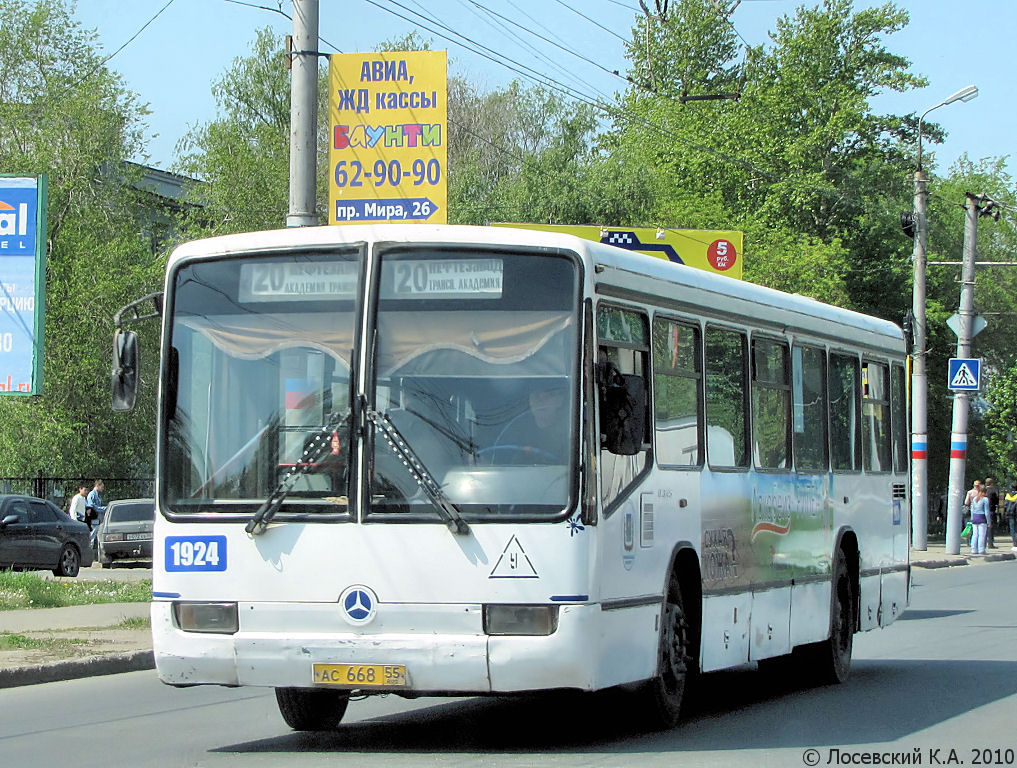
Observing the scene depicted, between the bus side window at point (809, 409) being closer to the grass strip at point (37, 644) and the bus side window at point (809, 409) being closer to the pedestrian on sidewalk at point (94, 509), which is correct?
the grass strip at point (37, 644)

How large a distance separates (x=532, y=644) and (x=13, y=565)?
74.3 ft

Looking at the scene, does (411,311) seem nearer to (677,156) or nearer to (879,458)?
(879,458)

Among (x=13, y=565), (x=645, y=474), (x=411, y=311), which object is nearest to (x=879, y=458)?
(x=645, y=474)

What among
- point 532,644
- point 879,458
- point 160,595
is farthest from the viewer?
point 879,458

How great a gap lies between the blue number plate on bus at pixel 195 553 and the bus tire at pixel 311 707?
3.91ft

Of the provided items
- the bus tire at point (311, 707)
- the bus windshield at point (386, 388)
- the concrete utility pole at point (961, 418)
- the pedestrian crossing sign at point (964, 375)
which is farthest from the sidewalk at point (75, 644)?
the concrete utility pole at point (961, 418)

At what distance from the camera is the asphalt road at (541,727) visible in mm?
8914

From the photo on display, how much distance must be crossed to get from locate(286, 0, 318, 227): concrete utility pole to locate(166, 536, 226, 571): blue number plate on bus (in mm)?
6298

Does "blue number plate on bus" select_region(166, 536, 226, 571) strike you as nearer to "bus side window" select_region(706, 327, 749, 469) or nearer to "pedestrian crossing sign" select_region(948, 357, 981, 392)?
"bus side window" select_region(706, 327, 749, 469)

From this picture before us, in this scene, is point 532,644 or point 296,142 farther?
point 296,142

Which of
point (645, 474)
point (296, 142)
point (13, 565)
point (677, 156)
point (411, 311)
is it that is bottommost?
point (13, 565)

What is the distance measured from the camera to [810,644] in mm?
13195

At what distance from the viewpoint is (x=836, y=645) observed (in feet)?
43.9

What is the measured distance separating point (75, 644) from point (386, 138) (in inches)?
212
